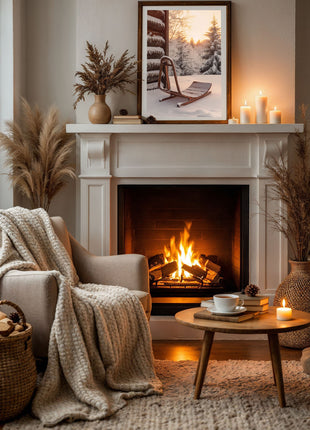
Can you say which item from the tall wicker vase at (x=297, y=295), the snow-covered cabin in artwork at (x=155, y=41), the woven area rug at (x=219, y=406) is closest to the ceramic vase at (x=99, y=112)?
the snow-covered cabin in artwork at (x=155, y=41)

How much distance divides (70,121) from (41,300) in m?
1.79

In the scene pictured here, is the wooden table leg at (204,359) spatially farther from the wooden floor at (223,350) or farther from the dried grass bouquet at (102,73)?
the dried grass bouquet at (102,73)

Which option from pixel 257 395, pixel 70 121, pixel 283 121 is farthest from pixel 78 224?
pixel 257 395

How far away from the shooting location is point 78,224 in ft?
12.7

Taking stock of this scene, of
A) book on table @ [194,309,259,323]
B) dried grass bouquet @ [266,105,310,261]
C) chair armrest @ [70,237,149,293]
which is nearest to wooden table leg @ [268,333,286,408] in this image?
book on table @ [194,309,259,323]

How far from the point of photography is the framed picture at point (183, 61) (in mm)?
3719

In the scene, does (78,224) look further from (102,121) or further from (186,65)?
(186,65)

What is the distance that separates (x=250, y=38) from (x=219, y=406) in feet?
8.22

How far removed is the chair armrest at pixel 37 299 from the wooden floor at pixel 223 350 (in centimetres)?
93

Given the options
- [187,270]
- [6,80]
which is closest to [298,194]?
[187,270]

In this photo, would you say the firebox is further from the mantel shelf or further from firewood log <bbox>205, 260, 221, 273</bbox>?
A: the mantel shelf

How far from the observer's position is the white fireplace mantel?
3674 mm

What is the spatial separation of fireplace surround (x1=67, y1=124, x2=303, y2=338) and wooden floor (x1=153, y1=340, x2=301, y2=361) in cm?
31

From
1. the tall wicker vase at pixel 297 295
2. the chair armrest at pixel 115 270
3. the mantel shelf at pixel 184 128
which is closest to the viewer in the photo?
the chair armrest at pixel 115 270
